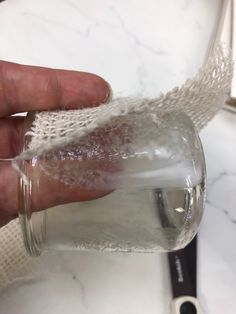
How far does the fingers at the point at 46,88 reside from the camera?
0.99 feet

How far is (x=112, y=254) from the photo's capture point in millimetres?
360

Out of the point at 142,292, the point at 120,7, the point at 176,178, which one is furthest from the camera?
the point at 120,7

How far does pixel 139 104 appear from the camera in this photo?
0.84 feet

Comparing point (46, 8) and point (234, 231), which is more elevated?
point (46, 8)

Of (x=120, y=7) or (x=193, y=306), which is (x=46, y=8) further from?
(x=193, y=306)

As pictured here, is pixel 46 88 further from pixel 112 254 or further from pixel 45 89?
pixel 112 254

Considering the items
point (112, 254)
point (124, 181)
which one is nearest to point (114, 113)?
point (124, 181)

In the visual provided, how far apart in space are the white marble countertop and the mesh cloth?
2cm

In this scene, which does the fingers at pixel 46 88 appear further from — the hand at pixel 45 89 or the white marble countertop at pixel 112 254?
the white marble countertop at pixel 112 254

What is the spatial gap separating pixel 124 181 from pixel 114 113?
34 mm

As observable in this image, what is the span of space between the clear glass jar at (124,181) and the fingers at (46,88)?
0.04m

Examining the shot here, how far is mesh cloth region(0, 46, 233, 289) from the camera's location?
0.79 ft

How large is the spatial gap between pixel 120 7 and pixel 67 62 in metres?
0.07

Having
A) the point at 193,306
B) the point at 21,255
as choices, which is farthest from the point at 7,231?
the point at 193,306
